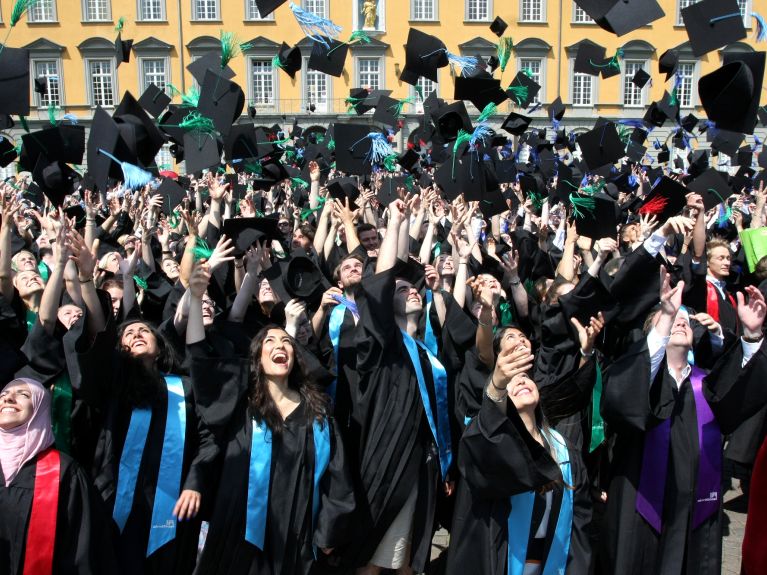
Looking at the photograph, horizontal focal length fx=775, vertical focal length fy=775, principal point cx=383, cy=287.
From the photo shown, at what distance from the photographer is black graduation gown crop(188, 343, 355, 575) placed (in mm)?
3475

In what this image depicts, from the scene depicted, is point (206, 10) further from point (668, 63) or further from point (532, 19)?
point (668, 63)

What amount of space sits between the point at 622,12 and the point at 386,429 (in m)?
3.73

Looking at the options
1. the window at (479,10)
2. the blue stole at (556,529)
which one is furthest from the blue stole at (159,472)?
the window at (479,10)

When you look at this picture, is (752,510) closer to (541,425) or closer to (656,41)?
(541,425)

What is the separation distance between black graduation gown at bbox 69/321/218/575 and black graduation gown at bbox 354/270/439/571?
76 cm

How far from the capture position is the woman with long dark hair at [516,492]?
3.10 metres

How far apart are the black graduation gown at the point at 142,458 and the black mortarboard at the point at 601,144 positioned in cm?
523

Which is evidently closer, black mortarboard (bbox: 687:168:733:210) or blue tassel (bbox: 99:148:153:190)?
blue tassel (bbox: 99:148:153:190)

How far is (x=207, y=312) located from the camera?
4.23 meters

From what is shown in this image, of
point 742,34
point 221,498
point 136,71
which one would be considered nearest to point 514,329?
point 221,498

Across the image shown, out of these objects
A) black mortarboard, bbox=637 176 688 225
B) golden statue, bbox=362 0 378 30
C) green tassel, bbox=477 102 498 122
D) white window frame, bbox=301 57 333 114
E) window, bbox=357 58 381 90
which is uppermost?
golden statue, bbox=362 0 378 30

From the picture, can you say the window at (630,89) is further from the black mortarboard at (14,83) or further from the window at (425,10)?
the black mortarboard at (14,83)

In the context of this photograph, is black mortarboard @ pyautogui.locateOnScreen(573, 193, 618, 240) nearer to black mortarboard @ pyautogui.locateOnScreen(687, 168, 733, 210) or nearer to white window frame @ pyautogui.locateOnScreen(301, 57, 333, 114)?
black mortarboard @ pyautogui.locateOnScreen(687, 168, 733, 210)

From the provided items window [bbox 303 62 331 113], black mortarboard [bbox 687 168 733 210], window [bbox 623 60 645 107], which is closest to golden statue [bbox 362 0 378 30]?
window [bbox 303 62 331 113]
